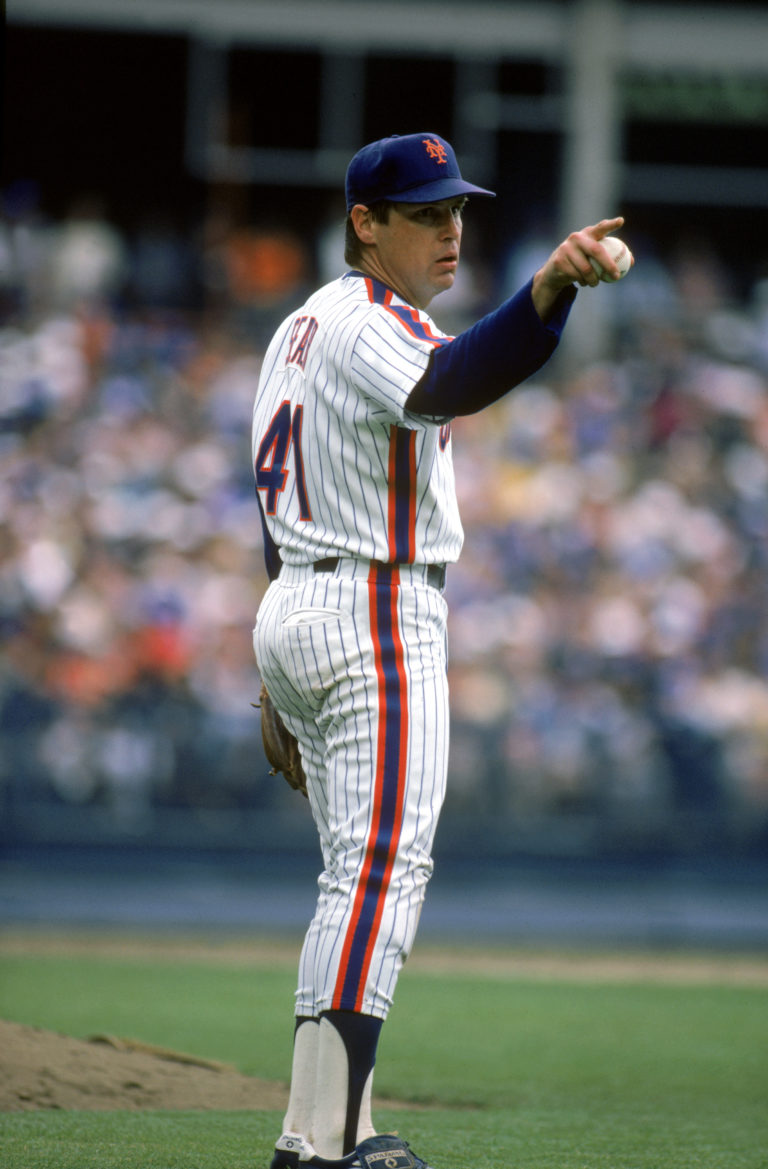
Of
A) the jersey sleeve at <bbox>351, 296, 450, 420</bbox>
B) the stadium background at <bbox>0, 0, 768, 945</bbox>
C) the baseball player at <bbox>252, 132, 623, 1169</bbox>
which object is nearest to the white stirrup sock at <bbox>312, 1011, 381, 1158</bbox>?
the baseball player at <bbox>252, 132, 623, 1169</bbox>

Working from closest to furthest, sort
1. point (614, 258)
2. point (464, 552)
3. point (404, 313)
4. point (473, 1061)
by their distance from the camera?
point (614, 258), point (404, 313), point (473, 1061), point (464, 552)

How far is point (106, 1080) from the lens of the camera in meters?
3.79

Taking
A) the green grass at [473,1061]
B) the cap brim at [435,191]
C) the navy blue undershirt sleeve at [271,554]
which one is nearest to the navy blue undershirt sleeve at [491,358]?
the cap brim at [435,191]

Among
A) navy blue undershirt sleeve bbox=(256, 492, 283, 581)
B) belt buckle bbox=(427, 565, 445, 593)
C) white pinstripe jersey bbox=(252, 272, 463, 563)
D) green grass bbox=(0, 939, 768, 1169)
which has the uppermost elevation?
white pinstripe jersey bbox=(252, 272, 463, 563)

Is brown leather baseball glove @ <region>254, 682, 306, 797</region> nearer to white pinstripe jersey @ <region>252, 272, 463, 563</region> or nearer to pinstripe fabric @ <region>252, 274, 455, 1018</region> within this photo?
pinstripe fabric @ <region>252, 274, 455, 1018</region>

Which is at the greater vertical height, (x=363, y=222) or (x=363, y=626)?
(x=363, y=222)

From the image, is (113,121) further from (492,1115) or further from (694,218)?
(492,1115)

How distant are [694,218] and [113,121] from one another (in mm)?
5428

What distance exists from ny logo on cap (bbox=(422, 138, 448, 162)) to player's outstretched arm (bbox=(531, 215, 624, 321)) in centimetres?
43

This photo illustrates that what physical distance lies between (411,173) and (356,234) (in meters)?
0.18

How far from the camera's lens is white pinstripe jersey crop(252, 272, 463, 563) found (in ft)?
8.87

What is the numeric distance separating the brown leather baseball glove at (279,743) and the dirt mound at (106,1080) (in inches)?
41.8

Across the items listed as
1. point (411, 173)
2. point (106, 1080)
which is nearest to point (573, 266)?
point (411, 173)

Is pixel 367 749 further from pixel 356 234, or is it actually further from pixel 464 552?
pixel 464 552
